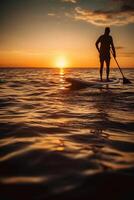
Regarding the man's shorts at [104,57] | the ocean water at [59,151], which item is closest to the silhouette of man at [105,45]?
the man's shorts at [104,57]

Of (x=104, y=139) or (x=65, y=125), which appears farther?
(x=65, y=125)

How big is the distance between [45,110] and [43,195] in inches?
133

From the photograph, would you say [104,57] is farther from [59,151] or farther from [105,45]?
[59,151]

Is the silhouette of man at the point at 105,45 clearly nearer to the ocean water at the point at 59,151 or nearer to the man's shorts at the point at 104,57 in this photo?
the man's shorts at the point at 104,57

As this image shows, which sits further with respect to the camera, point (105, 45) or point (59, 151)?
point (105, 45)

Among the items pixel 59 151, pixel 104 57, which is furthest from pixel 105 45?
pixel 59 151

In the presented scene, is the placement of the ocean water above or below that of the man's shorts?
below

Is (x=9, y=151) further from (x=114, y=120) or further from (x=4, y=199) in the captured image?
(x=114, y=120)

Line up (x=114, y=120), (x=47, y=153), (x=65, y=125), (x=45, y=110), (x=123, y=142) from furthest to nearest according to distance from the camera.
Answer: (x=45, y=110)
(x=114, y=120)
(x=65, y=125)
(x=123, y=142)
(x=47, y=153)

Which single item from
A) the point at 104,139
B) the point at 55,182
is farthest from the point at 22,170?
the point at 104,139

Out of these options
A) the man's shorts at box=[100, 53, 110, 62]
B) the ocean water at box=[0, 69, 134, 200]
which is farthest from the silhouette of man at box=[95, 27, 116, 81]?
the ocean water at box=[0, 69, 134, 200]

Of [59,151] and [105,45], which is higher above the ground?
[105,45]

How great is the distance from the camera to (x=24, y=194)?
1.63m

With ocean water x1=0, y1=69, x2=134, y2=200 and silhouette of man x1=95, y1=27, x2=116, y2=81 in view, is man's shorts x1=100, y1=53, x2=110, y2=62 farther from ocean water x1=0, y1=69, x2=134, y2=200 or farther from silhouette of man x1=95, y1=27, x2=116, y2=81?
ocean water x1=0, y1=69, x2=134, y2=200
